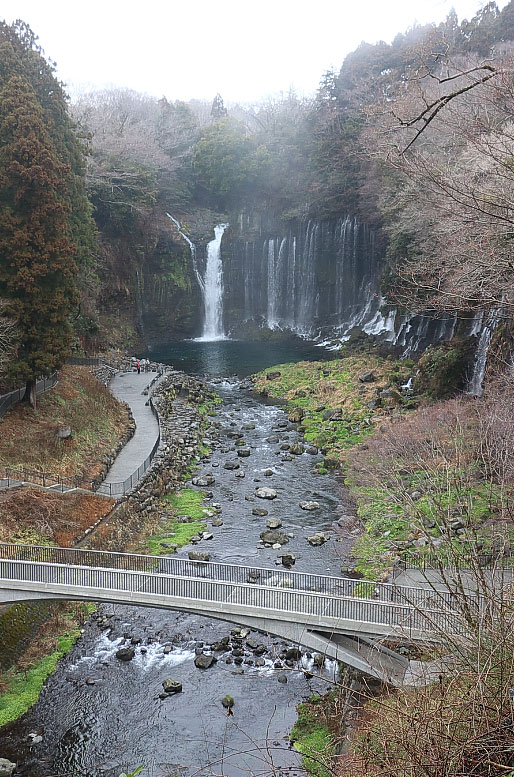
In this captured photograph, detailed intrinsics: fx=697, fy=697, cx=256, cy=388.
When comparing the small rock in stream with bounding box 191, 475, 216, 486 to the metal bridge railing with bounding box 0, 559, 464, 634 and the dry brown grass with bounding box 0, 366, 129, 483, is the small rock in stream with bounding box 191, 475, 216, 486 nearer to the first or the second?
the dry brown grass with bounding box 0, 366, 129, 483

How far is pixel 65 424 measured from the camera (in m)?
27.3

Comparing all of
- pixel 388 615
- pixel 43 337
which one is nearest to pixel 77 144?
pixel 43 337

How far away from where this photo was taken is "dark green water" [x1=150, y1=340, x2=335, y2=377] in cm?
4747

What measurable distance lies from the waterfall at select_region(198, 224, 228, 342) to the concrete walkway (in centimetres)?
1532

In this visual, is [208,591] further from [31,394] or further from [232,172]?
[232,172]

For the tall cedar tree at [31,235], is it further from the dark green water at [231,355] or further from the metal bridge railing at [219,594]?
the dark green water at [231,355]

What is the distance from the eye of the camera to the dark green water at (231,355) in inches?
1869

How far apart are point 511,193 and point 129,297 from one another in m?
44.6

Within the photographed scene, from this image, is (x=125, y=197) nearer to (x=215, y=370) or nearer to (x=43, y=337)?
(x=215, y=370)

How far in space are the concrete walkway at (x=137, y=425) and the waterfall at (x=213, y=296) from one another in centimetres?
1532

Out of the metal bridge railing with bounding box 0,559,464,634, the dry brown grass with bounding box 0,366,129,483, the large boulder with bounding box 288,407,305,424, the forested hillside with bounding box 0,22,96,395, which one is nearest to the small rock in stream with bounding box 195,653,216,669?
the metal bridge railing with bounding box 0,559,464,634

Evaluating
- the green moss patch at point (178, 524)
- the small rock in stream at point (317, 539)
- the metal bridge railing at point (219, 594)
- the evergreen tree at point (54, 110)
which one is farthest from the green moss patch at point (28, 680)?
the evergreen tree at point (54, 110)

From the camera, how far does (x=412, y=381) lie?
36969 mm

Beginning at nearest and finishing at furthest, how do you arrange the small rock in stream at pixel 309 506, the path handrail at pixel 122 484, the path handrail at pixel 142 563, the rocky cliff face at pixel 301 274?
the path handrail at pixel 142 563
the path handrail at pixel 122 484
the small rock in stream at pixel 309 506
the rocky cliff face at pixel 301 274
